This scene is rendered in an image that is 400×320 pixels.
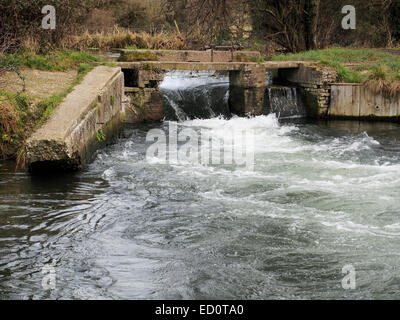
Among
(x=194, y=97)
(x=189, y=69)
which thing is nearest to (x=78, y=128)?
(x=189, y=69)

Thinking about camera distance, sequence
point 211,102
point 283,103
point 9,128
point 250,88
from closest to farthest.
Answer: point 9,128, point 250,88, point 283,103, point 211,102

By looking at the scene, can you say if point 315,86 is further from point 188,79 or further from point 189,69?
point 188,79

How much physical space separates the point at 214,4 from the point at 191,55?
3674mm

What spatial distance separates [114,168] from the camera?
9.71m

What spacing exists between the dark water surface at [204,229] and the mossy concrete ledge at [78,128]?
0.30m

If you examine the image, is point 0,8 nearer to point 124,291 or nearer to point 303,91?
point 303,91

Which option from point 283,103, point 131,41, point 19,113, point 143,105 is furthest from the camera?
point 131,41

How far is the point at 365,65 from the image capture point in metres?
16.2

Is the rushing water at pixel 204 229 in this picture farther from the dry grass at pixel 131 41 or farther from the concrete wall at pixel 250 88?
the dry grass at pixel 131 41

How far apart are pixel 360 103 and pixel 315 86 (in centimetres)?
129

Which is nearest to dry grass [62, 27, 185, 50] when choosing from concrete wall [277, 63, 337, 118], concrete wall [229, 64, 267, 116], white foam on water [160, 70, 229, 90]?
white foam on water [160, 70, 229, 90]

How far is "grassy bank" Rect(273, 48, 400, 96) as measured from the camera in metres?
14.7
